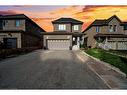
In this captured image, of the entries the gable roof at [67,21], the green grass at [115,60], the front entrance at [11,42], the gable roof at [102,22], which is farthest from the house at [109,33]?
the front entrance at [11,42]

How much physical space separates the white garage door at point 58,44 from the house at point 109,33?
10172 mm

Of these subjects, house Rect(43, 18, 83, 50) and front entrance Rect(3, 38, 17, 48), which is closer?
front entrance Rect(3, 38, 17, 48)

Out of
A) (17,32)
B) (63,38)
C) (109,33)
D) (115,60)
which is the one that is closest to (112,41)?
(109,33)

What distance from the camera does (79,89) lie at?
11.3 metres

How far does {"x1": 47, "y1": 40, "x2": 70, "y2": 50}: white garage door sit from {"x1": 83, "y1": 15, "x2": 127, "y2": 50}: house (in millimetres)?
10172

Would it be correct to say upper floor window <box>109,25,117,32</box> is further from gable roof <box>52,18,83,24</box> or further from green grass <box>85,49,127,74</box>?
green grass <box>85,49,127,74</box>

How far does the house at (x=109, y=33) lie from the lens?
31969 mm

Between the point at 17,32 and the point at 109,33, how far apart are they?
52.3 feet

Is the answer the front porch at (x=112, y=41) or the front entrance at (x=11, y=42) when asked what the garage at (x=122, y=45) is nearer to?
the front porch at (x=112, y=41)

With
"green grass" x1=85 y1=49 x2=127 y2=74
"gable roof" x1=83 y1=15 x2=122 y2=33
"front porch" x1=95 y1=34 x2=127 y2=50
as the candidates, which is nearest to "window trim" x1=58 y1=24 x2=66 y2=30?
"gable roof" x1=83 y1=15 x2=122 y2=33

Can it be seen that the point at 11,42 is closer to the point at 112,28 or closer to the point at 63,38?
the point at 63,38

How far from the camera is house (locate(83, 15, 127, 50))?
32.0 meters
